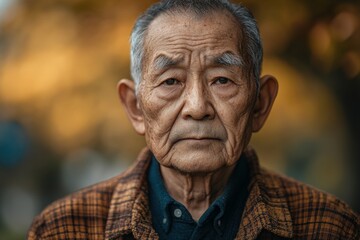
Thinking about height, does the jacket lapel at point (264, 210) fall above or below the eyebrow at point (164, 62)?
below

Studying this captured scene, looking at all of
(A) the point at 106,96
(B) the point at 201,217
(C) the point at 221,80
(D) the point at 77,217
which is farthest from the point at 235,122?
(A) the point at 106,96

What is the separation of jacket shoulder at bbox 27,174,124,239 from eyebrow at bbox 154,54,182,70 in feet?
2.28

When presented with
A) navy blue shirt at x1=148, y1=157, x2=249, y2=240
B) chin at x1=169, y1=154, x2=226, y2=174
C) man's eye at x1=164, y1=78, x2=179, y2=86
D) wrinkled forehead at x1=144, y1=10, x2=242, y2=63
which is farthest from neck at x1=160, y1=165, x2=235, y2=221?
wrinkled forehead at x1=144, y1=10, x2=242, y2=63

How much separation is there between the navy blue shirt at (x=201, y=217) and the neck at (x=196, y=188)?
47 mm

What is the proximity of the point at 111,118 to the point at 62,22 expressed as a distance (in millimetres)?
868

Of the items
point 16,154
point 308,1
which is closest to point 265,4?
point 308,1

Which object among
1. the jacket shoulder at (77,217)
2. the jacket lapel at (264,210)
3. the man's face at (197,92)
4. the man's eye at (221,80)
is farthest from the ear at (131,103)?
the jacket lapel at (264,210)

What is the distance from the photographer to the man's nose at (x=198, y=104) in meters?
3.57

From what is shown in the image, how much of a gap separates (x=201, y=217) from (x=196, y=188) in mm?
164

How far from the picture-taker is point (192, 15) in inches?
145

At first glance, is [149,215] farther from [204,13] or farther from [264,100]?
[204,13]

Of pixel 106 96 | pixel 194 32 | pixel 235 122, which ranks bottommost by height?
pixel 106 96

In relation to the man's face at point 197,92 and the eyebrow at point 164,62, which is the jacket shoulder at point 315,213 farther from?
the eyebrow at point 164,62

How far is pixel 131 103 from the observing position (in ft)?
13.1
